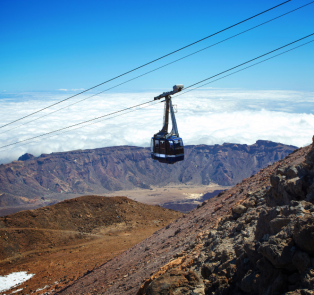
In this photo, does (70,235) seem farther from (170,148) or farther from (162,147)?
(170,148)

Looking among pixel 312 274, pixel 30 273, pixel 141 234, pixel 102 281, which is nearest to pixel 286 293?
pixel 312 274

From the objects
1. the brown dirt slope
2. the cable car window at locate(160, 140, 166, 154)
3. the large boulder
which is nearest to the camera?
the large boulder

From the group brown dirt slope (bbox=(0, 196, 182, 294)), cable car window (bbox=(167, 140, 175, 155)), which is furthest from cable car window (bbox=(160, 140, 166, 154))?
brown dirt slope (bbox=(0, 196, 182, 294))

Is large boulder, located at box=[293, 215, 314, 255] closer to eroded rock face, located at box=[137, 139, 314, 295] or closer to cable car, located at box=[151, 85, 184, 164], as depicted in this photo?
eroded rock face, located at box=[137, 139, 314, 295]

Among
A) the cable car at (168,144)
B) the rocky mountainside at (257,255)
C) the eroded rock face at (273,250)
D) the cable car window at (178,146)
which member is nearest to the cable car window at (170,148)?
the cable car at (168,144)

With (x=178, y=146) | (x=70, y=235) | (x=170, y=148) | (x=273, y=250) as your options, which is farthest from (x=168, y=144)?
(x=70, y=235)

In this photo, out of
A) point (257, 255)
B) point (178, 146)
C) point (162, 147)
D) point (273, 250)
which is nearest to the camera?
point (273, 250)

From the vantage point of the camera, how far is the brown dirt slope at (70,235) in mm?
27516

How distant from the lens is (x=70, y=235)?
39.4m

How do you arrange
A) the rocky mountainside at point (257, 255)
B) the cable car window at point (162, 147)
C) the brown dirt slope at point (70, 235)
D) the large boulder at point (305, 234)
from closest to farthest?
the large boulder at point (305, 234) → the rocky mountainside at point (257, 255) → the cable car window at point (162, 147) → the brown dirt slope at point (70, 235)

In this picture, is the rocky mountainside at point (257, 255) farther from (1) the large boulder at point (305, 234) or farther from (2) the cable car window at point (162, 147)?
(2) the cable car window at point (162, 147)

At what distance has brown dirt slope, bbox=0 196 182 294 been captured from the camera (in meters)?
27.5

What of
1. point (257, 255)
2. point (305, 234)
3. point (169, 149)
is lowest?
point (257, 255)

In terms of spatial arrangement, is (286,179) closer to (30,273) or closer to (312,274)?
(312,274)
